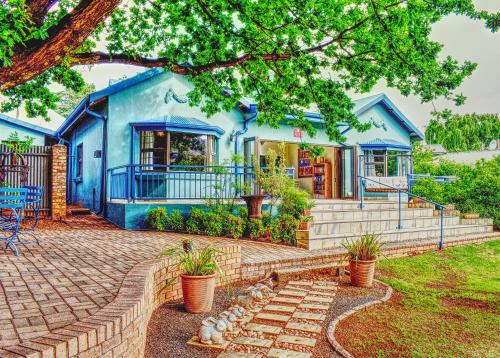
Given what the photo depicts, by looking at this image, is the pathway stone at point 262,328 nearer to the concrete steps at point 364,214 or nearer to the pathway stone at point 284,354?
the pathway stone at point 284,354

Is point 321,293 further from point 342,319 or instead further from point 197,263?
point 197,263

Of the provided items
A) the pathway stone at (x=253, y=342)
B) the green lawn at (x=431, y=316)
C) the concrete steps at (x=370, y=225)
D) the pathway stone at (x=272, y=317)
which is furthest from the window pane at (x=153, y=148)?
the pathway stone at (x=253, y=342)

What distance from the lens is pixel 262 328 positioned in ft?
13.4

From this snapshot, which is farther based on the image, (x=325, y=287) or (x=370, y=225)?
(x=370, y=225)

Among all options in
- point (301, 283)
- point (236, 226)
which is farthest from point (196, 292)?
point (236, 226)

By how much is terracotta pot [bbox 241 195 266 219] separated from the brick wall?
5.51 m

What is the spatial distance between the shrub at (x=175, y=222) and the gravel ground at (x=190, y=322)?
11.9 ft

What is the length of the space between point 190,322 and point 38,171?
8769 millimetres

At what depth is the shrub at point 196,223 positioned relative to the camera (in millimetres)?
8930

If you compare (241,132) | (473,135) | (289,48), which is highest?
(473,135)

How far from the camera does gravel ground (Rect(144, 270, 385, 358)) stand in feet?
→ 11.3

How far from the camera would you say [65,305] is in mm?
3154

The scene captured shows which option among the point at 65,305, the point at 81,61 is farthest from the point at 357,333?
the point at 81,61

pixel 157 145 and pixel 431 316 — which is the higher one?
pixel 157 145
